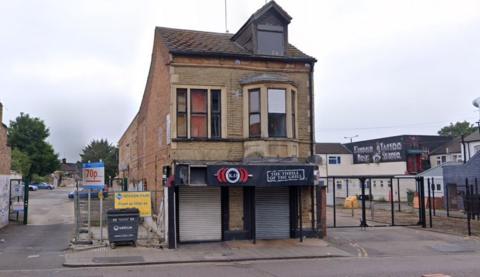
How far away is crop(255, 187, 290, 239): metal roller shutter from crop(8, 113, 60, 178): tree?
221ft

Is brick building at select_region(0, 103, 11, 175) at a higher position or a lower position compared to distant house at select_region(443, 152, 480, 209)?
higher

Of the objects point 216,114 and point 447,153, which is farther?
point 447,153

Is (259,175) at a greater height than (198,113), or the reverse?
(198,113)

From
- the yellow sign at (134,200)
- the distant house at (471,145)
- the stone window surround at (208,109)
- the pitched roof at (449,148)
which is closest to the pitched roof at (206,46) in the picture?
the stone window surround at (208,109)

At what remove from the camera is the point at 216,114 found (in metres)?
19.1

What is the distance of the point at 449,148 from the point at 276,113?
4057 centimetres

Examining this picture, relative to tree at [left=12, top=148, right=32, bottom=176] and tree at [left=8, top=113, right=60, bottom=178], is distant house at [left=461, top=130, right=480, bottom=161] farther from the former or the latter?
tree at [left=8, top=113, right=60, bottom=178]

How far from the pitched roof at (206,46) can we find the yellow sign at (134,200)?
5.62m

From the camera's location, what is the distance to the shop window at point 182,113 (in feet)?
61.4

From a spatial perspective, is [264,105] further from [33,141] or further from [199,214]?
[33,141]

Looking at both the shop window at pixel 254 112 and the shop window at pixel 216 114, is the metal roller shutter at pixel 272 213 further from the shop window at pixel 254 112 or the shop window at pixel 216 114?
the shop window at pixel 216 114

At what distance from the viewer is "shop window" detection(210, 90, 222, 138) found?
749 inches

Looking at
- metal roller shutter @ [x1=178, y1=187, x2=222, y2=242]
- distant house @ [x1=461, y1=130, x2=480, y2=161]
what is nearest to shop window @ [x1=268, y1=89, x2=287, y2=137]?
metal roller shutter @ [x1=178, y1=187, x2=222, y2=242]

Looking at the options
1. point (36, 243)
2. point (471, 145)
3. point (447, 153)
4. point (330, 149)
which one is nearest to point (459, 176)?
point (471, 145)
